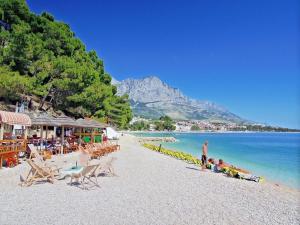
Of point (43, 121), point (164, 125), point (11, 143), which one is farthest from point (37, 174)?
point (164, 125)

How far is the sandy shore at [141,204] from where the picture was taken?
5.25 metres

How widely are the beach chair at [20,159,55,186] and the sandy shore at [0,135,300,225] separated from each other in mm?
224

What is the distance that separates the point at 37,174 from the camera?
830 centimetres

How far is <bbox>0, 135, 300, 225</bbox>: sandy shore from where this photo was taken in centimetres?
525

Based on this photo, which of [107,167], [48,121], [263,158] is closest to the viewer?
[107,167]

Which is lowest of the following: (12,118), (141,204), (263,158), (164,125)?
(263,158)

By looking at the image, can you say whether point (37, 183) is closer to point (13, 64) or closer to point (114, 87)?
point (13, 64)

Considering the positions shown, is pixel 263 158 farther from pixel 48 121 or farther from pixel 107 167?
pixel 107 167

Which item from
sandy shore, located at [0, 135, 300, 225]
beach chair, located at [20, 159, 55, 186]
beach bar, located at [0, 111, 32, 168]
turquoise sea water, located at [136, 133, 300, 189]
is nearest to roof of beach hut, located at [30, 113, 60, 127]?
beach bar, located at [0, 111, 32, 168]

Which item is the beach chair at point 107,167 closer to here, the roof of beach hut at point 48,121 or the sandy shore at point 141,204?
the sandy shore at point 141,204

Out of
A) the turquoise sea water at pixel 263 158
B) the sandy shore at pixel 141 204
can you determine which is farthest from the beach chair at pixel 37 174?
the turquoise sea water at pixel 263 158

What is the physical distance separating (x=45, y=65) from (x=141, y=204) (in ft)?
57.6

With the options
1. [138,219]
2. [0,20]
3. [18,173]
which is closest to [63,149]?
[18,173]

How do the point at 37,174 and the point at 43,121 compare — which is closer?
the point at 37,174
